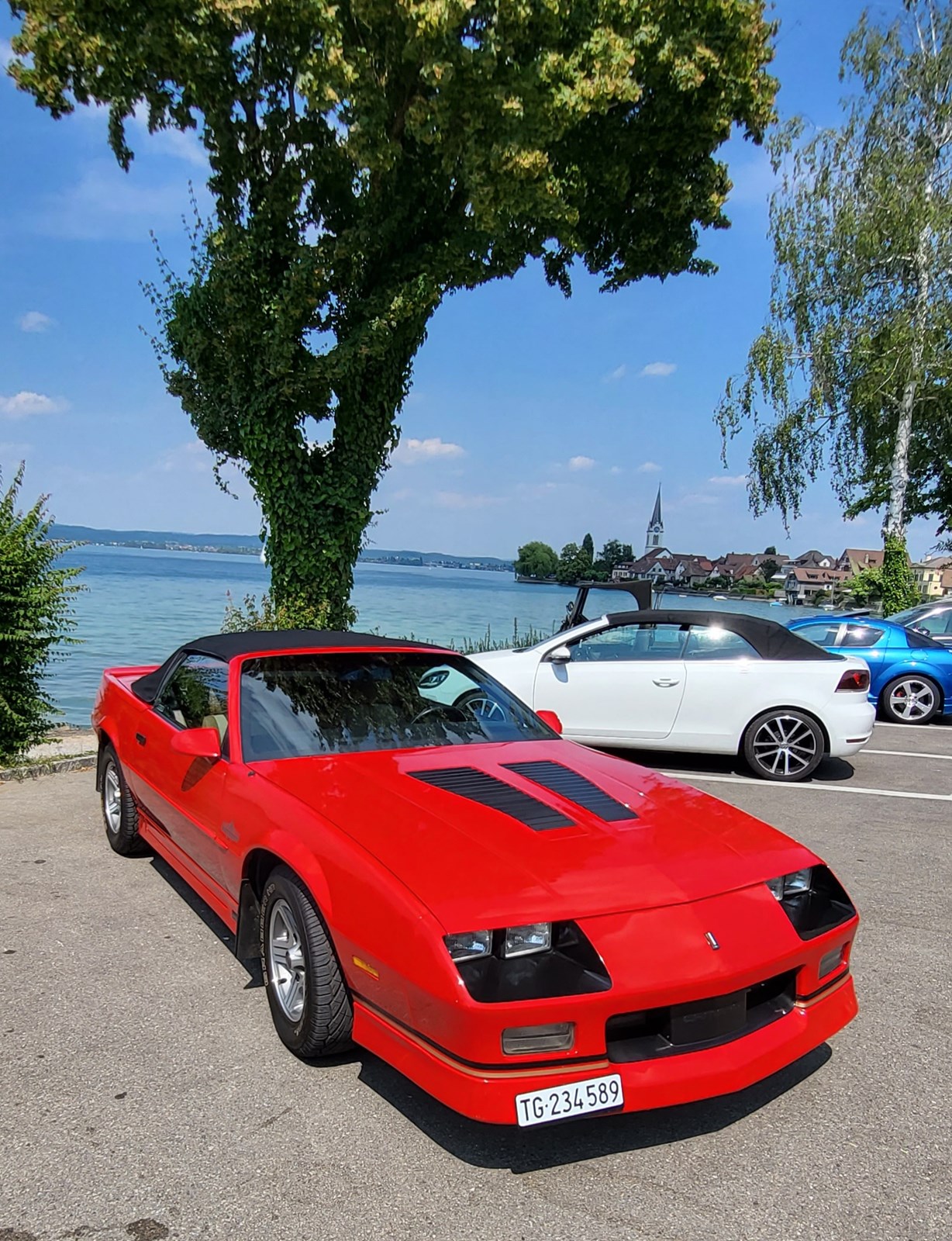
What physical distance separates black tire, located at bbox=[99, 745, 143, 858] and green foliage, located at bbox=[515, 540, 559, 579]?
23.2 metres

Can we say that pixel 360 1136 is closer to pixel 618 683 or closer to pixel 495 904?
pixel 495 904

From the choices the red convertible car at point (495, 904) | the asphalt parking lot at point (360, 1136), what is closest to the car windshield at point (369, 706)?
the red convertible car at point (495, 904)

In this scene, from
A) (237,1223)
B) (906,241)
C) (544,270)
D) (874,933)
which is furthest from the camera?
(906,241)

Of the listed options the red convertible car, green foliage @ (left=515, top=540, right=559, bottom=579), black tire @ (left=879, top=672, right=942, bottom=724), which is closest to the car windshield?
the red convertible car

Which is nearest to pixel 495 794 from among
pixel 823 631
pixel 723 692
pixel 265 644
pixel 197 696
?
pixel 265 644

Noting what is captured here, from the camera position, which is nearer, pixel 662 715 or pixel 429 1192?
pixel 429 1192

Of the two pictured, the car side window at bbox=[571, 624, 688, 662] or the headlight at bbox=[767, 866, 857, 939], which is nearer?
the headlight at bbox=[767, 866, 857, 939]

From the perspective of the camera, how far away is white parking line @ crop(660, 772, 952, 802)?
7.47 meters

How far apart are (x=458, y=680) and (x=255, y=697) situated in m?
1.05

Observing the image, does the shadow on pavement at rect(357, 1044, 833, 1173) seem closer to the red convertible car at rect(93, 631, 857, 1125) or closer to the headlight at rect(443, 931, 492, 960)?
the red convertible car at rect(93, 631, 857, 1125)

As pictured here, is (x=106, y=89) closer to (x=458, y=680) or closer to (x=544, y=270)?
(x=544, y=270)

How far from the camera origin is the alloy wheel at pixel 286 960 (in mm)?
2992

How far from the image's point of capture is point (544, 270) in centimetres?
1644

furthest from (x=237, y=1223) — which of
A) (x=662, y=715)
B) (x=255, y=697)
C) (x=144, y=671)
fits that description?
(x=662, y=715)
